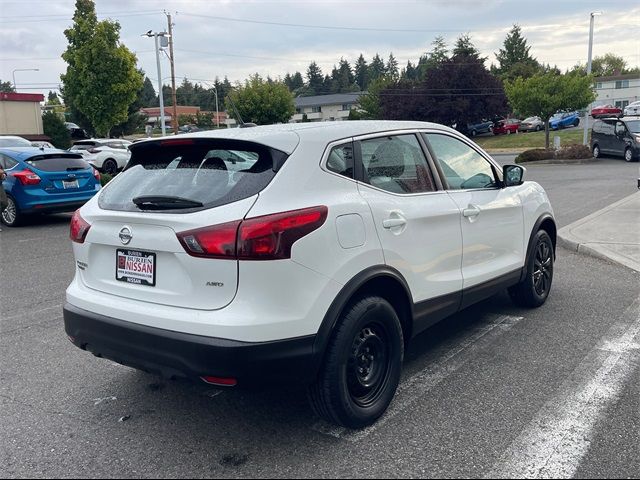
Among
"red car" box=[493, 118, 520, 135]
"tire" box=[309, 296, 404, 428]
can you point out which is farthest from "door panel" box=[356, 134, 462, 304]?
"red car" box=[493, 118, 520, 135]

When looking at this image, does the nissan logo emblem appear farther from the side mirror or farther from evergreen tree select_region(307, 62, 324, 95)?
evergreen tree select_region(307, 62, 324, 95)

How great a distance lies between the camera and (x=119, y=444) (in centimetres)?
339

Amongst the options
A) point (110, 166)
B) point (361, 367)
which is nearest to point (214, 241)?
point (361, 367)

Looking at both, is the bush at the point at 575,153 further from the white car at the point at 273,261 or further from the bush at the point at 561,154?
the white car at the point at 273,261

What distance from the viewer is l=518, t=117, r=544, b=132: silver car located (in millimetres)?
49188

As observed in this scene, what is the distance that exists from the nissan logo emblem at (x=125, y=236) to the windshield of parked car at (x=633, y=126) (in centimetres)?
2610

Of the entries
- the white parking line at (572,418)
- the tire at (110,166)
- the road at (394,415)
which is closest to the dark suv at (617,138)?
the tire at (110,166)

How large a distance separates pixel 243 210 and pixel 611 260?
20.8 ft

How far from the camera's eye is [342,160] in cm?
361

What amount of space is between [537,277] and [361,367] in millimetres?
2950

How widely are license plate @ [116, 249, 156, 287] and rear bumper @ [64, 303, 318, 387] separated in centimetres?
24

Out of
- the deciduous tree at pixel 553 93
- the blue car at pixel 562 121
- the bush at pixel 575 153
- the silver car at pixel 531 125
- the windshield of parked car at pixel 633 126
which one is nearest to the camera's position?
the windshield of parked car at pixel 633 126

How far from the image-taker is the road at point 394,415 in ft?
10.3

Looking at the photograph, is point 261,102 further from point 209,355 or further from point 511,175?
point 209,355
